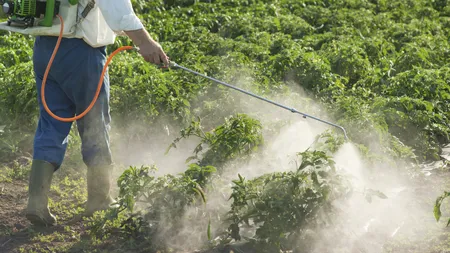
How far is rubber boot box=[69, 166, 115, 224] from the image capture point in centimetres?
466

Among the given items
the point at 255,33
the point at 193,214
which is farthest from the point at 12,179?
the point at 255,33

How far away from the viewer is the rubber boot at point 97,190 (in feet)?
15.3

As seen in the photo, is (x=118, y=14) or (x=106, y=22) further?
(x=106, y=22)

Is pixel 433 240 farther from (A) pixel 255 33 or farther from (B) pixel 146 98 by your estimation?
(A) pixel 255 33

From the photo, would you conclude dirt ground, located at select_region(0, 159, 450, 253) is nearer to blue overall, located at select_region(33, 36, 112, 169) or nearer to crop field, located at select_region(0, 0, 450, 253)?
crop field, located at select_region(0, 0, 450, 253)

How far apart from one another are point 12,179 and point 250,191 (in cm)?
200

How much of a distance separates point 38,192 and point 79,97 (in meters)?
0.63

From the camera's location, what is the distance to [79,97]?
4480mm

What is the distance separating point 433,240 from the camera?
4453mm

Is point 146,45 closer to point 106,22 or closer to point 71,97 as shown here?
point 106,22

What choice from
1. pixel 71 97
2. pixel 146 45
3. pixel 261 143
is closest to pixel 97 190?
pixel 71 97

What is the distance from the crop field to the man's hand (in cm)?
65

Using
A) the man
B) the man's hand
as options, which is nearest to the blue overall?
the man

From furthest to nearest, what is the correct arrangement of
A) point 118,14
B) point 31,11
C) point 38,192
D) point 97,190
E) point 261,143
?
point 261,143
point 97,190
point 38,192
point 31,11
point 118,14
